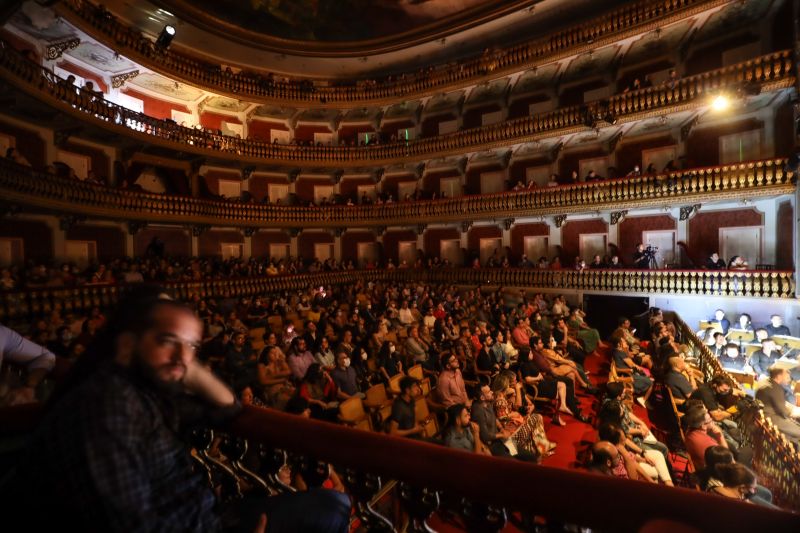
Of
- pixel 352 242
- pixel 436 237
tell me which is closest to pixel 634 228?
pixel 436 237

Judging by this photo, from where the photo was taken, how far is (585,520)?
1019mm

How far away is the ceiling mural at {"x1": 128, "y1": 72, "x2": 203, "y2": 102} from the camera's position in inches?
630

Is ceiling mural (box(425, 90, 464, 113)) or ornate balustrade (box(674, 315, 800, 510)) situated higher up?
ceiling mural (box(425, 90, 464, 113))

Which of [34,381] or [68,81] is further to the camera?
[68,81]

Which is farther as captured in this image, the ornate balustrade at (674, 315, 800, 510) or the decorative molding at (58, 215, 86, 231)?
the decorative molding at (58, 215, 86, 231)

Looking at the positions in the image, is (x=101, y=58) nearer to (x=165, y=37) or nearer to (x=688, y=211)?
(x=165, y=37)

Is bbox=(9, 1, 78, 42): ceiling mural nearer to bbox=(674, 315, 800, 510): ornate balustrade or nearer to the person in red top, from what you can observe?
the person in red top

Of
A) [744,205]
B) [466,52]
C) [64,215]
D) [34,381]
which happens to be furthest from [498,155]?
[34,381]

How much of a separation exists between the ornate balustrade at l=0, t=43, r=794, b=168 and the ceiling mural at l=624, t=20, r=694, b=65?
110 inches

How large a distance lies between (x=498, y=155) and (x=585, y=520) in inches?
804

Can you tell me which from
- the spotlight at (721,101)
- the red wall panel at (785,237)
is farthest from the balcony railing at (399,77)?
the red wall panel at (785,237)

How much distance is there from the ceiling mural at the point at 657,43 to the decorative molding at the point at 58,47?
20659 mm

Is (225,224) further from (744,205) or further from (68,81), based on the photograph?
(744,205)

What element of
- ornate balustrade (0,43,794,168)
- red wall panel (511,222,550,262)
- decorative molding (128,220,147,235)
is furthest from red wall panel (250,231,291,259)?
red wall panel (511,222,550,262)
